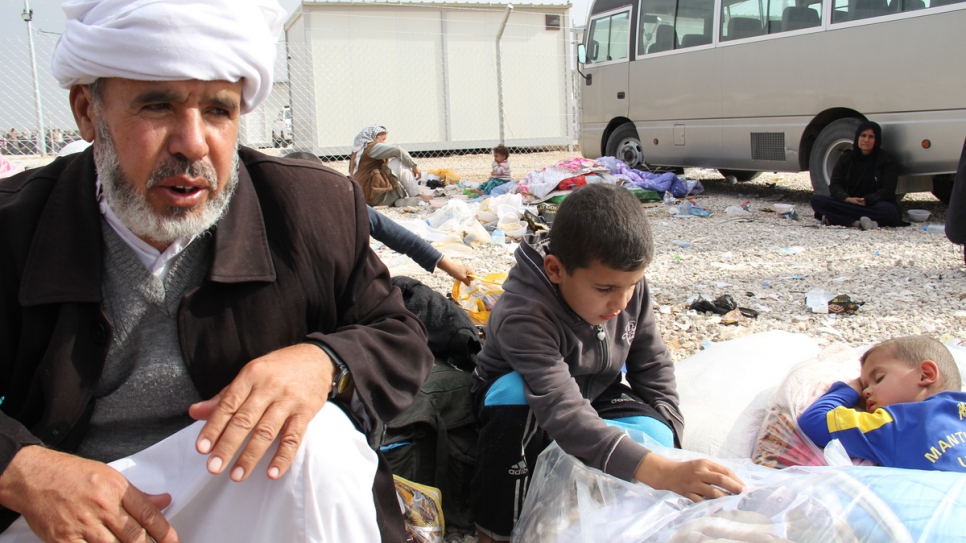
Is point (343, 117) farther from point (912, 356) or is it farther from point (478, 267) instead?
point (912, 356)

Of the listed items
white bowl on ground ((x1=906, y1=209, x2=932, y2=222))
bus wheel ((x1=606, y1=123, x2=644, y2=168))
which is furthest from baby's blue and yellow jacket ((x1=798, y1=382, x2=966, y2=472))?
bus wheel ((x1=606, y1=123, x2=644, y2=168))

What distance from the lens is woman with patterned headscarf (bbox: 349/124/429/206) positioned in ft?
30.2

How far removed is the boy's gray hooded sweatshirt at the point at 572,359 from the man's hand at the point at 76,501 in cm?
97

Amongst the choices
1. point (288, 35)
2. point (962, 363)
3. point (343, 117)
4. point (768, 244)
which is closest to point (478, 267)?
point (768, 244)

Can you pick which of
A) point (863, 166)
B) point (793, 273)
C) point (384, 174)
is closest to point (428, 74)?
point (384, 174)

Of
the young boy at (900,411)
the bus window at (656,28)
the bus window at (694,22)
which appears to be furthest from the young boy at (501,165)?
the young boy at (900,411)

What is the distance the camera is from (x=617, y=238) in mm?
1904

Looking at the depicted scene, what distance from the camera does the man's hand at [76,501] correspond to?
1.22 metres

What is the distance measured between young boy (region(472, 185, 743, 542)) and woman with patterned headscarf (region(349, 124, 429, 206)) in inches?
282

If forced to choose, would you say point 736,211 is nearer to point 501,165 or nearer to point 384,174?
point 501,165

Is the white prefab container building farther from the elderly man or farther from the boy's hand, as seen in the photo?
the boy's hand

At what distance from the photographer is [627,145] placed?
10461 mm

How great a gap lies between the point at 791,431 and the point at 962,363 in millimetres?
778

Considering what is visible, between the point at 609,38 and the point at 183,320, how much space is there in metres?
9.75
